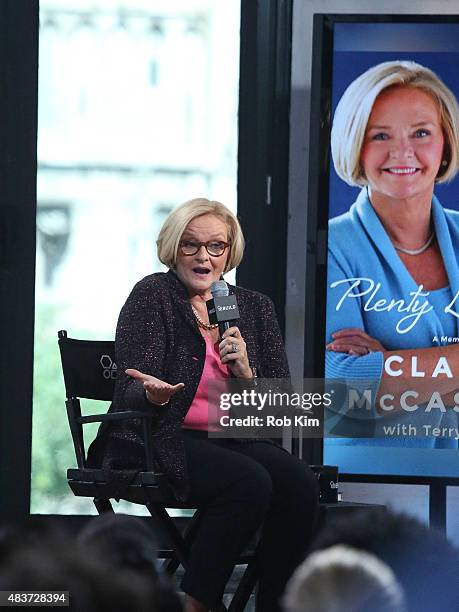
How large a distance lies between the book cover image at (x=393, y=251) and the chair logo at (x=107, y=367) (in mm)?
1128

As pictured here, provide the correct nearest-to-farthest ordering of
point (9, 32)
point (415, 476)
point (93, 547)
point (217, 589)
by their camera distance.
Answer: point (93, 547)
point (217, 589)
point (415, 476)
point (9, 32)

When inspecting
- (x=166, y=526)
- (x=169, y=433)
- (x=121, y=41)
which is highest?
(x=121, y=41)

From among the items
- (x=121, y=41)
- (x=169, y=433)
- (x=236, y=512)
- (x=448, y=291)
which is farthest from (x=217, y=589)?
(x=121, y=41)

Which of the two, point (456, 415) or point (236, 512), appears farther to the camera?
point (456, 415)

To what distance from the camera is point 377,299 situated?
423 centimetres

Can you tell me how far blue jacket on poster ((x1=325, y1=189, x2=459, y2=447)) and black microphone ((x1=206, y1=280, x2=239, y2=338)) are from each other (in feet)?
4.26

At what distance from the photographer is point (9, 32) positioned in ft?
14.7

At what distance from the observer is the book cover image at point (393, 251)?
13.7 feet

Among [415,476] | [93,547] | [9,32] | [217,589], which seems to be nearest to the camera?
[93,547]

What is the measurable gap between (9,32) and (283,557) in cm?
254

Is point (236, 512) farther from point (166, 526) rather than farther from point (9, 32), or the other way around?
point (9, 32)

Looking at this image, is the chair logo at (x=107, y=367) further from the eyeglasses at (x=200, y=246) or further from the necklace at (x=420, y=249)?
the necklace at (x=420, y=249)

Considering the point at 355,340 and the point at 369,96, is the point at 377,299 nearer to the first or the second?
the point at 355,340

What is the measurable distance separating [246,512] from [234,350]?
1.37 feet
